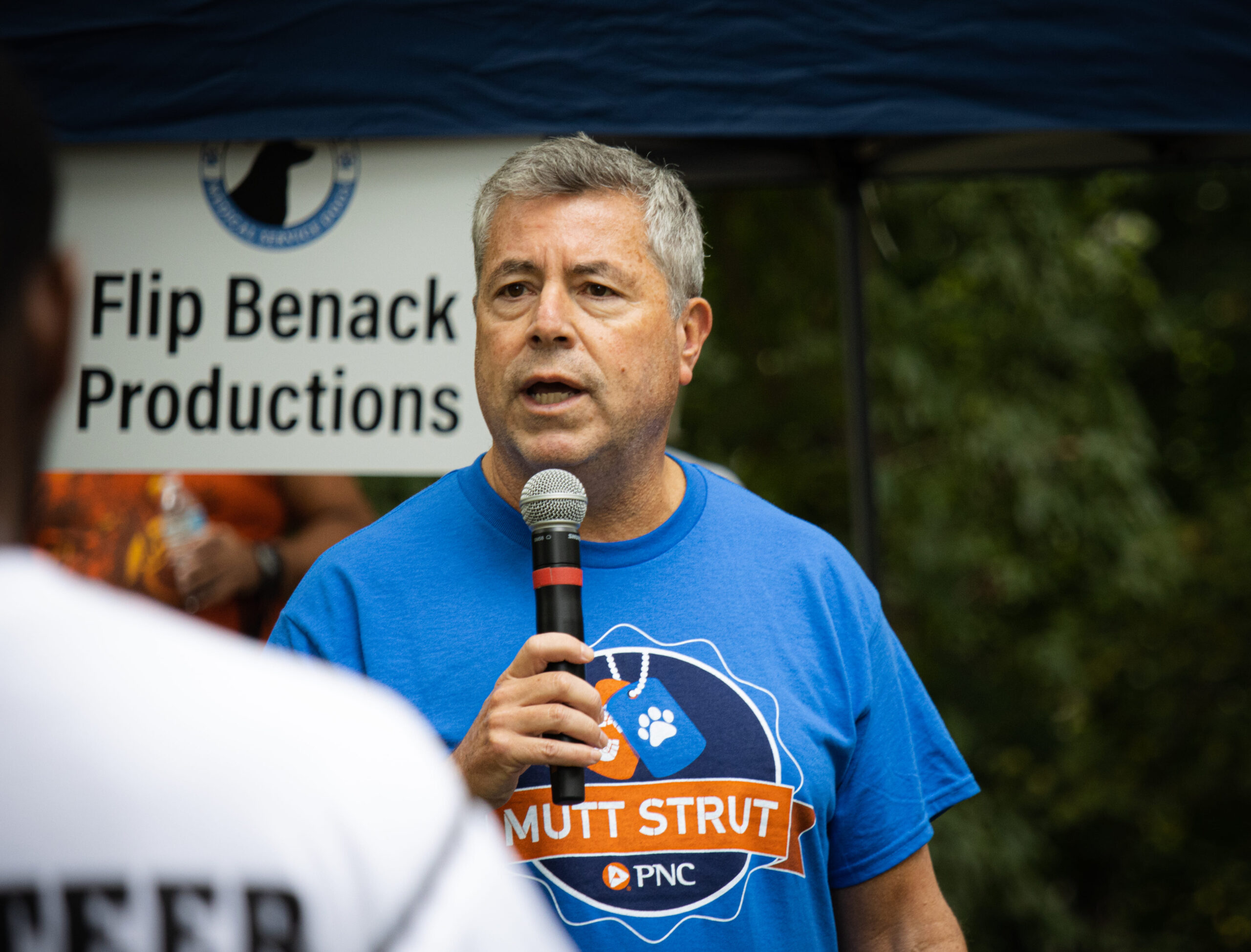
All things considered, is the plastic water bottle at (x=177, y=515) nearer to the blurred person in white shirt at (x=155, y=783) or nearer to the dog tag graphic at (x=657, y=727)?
the dog tag graphic at (x=657, y=727)

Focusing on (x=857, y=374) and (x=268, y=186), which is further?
(x=857, y=374)

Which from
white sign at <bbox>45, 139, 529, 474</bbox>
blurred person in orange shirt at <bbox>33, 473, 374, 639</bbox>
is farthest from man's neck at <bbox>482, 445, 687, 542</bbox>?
blurred person in orange shirt at <bbox>33, 473, 374, 639</bbox>

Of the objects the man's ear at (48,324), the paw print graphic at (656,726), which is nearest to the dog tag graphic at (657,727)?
the paw print graphic at (656,726)

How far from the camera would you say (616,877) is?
5.67ft

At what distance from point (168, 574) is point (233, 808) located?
2.43 meters

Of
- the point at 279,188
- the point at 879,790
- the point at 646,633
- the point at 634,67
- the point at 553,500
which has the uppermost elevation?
the point at 634,67

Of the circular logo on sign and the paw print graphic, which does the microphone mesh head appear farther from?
the circular logo on sign

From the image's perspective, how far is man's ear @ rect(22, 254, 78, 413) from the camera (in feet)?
2.33

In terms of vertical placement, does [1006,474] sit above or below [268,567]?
above

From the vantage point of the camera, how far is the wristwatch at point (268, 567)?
2.94 meters

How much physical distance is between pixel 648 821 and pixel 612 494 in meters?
0.52

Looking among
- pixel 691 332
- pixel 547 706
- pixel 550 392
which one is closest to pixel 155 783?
pixel 547 706

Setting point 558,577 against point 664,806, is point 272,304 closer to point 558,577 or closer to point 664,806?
point 558,577

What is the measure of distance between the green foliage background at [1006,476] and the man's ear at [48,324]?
4.90 metres
